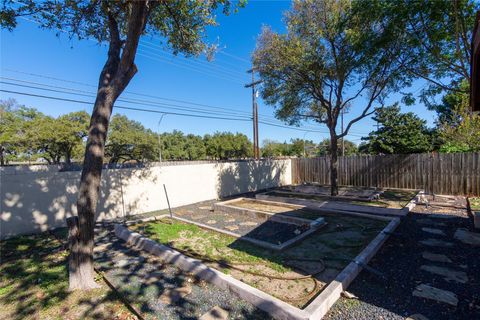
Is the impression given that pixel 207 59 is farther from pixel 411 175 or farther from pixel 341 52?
pixel 411 175

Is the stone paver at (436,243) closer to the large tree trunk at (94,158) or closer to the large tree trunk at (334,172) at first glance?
the large tree trunk at (334,172)

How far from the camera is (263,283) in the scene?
10.7 ft

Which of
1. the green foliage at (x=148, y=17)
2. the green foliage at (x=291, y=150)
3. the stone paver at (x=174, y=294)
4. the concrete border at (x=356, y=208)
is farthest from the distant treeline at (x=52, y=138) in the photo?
the green foliage at (x=291, y=150)

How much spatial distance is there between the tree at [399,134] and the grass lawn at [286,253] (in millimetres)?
19652

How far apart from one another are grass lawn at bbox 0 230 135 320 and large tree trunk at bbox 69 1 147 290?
27 cm

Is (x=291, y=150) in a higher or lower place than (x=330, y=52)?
lower

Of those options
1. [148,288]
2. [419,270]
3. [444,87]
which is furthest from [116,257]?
[444,87]

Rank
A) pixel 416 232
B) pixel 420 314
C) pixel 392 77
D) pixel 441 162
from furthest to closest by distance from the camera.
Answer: pixel 441 162, pixel 392 77, pixel 416 232, pixel 420 314

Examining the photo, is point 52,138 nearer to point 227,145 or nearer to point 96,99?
point 96,99

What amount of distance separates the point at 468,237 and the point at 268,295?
15.5 ft

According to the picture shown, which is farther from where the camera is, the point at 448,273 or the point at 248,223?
the point at 248,223

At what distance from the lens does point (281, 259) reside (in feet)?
13.1

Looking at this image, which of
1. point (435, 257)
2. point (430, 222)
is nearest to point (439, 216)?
point (430, 222)

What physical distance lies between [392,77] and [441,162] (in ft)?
14.3
